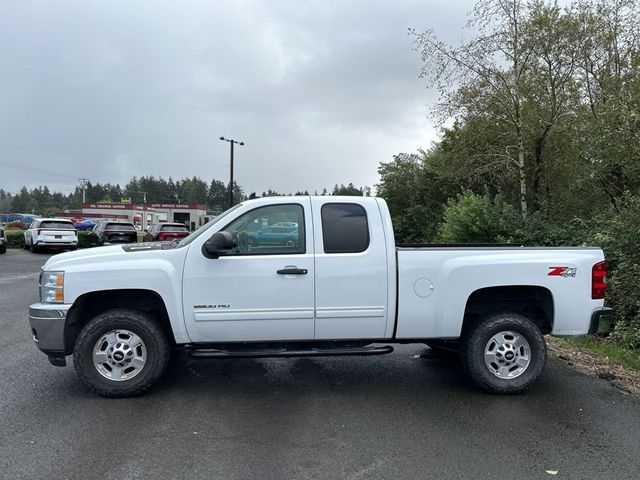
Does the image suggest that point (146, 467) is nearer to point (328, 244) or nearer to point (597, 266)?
point (328, 244)

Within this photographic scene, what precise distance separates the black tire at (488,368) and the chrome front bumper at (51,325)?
3.92 metres

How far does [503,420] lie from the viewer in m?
4.53

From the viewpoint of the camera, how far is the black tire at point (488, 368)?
5090 mm

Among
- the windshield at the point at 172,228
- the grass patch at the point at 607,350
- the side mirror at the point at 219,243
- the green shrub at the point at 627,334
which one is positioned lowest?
the grass patch at the point at 607,350

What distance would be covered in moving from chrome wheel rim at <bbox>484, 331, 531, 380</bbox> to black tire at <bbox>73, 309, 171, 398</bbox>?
10.5 feet

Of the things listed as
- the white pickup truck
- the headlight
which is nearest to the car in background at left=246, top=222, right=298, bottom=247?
the white pickup truck

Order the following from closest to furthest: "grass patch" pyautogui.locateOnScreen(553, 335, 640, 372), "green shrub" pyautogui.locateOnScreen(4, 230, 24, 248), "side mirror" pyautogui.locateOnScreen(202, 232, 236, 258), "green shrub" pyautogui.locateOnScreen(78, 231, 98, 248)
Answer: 1. "side mirror" pyautogui.locateOnScreen(202, 232, 236, 258)
2. "grass patch" pyautogui.locateOnScreen(553, 335, 640, 372)
3. "green shrub" pyautogui.locateOnScreen(4, 230, 24, 248)
4. "green shrub" pyautogui.locateOnScreen(78, 231, 98, 248)

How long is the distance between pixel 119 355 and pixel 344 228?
2.49m

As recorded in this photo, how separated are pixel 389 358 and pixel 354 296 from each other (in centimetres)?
197

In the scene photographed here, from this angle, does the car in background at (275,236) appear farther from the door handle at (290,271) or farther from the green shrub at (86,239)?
the green shrub at (86,239)

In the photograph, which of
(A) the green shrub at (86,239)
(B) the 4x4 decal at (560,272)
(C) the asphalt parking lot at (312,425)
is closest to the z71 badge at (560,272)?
(B) the 4x4 decal at (560,272)

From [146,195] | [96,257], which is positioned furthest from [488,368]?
[146,195]

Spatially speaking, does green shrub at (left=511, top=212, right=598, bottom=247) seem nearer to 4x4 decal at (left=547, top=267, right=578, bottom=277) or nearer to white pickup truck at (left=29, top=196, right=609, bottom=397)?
4x4 decal at (left=547, top=267, right=578, bottom=277)

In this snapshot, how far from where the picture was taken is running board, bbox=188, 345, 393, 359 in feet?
16.0
